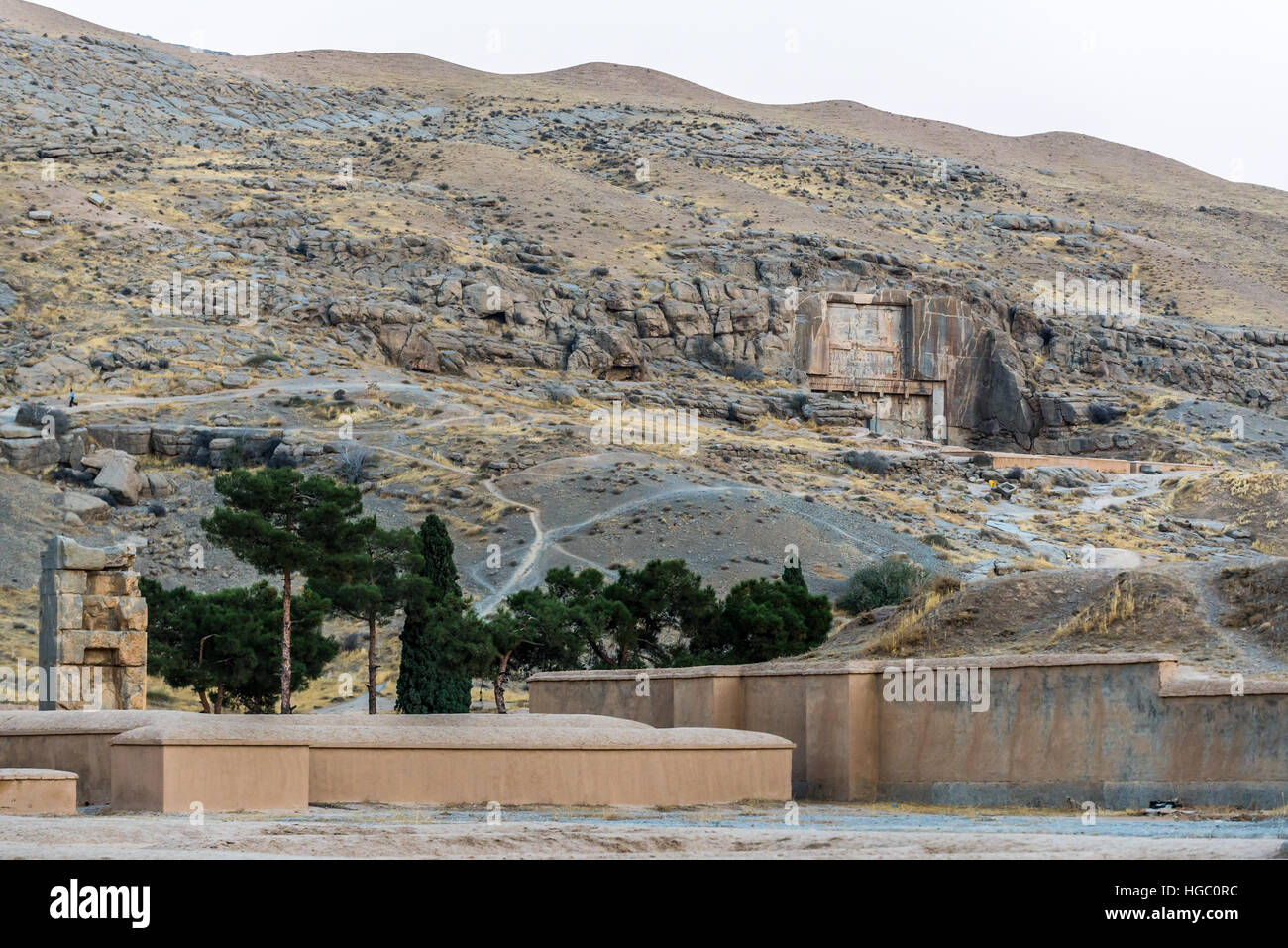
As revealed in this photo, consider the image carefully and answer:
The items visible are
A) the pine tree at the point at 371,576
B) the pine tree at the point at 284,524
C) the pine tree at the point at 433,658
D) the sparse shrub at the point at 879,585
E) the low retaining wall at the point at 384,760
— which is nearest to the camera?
the low retaining wall at the point at 384,760

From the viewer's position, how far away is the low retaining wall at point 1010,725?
14969 millimetres

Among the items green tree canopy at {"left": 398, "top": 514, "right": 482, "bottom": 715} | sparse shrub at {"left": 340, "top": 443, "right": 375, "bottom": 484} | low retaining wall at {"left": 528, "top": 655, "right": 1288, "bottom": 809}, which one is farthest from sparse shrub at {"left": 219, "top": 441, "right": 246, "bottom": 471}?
low retaining wall at {"left": 528, "top": 655, "right": 1288, "bottom": 809}

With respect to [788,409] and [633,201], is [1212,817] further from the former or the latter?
[633,201]

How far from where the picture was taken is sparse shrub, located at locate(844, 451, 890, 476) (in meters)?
63.8

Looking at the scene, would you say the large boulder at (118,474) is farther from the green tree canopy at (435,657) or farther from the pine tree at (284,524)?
the green tree canopy at (435,657)

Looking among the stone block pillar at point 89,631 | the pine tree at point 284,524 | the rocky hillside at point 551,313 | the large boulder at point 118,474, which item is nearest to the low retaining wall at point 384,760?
the stone block pillar at point 89,631

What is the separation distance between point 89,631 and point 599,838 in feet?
36.9

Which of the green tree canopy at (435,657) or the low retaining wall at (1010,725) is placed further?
the green tree canopy at (435,657)

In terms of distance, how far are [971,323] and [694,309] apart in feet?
42.1

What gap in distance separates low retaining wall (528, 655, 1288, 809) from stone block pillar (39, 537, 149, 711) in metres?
6.31

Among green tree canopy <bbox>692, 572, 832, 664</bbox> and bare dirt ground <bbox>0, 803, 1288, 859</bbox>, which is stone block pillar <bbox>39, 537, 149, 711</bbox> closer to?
bare dirt ground <bbox>0, 803, 1288, 859</bbox>

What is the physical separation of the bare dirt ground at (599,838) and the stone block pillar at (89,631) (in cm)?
677

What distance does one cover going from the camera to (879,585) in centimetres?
4441

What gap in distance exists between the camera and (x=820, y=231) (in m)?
89.5
